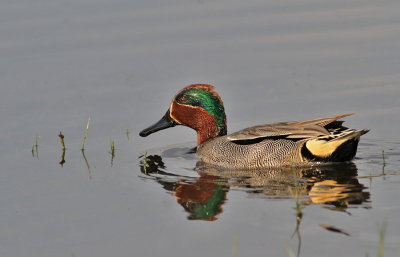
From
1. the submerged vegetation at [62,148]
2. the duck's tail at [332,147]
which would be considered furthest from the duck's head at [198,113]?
the duck's tail at [332,147]

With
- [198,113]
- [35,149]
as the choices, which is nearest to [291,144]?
[198,113]

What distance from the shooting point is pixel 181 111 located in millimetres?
11703

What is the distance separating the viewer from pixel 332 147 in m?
10.3

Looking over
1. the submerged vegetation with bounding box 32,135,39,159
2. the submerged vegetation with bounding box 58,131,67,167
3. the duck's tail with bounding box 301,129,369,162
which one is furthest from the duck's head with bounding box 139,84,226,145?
the duck's tail with bounding box 301,129,369,162

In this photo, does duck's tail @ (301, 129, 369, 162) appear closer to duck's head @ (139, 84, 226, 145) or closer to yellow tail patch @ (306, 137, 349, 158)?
yellow tail patch @ (306, 137, 349, 158)

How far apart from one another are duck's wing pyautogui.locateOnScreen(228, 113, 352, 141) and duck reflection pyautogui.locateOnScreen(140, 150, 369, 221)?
0.37 meters

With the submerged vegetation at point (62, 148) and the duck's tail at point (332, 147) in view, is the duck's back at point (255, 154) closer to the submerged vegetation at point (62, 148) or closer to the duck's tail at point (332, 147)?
the duck's tail at point (332, 147)

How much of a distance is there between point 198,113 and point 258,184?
85.5 inches

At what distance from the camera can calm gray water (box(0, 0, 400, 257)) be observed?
A: 26.2 ft

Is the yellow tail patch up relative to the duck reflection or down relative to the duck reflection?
up

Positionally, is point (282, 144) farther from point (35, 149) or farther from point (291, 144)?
point (35, 149)

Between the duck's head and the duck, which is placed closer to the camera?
the duck

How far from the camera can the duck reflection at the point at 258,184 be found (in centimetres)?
880

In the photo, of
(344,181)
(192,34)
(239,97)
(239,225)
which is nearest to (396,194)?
(344,181)
